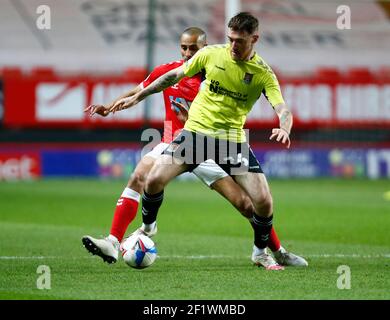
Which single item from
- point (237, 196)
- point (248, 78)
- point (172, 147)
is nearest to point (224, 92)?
point (248, 78)

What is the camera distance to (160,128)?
25.7 meters

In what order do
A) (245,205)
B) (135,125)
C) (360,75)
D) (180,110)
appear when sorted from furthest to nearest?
(360,75) < (135,125) < (180,110) < (245,205)

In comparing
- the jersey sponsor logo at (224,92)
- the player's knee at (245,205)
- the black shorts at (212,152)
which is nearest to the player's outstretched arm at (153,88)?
the jersey sponsor logo at (224,92)

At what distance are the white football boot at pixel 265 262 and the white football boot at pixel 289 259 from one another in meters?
0.16

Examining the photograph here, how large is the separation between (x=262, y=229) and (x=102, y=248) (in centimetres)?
149

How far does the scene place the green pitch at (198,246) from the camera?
7.77 meters

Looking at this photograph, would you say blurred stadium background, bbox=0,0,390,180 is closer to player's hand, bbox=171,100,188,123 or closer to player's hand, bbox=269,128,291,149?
player's hand, bbox=171,100,188,123

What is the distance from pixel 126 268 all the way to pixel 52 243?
2.55 m

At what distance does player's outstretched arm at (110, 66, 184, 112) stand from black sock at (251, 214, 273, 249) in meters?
1.45

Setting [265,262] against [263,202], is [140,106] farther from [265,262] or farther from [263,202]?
[263,202]

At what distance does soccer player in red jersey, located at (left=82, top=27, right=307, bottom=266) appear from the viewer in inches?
365

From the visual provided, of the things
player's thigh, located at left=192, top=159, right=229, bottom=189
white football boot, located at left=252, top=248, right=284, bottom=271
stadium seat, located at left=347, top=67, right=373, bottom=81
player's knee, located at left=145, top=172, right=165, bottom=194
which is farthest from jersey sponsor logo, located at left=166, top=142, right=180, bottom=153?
stadium seat, located at left=347, top=67, right=373, bottom=81

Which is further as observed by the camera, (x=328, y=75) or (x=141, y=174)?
(x=328, y=75)

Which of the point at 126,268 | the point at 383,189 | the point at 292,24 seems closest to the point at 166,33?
the point at 292,24
